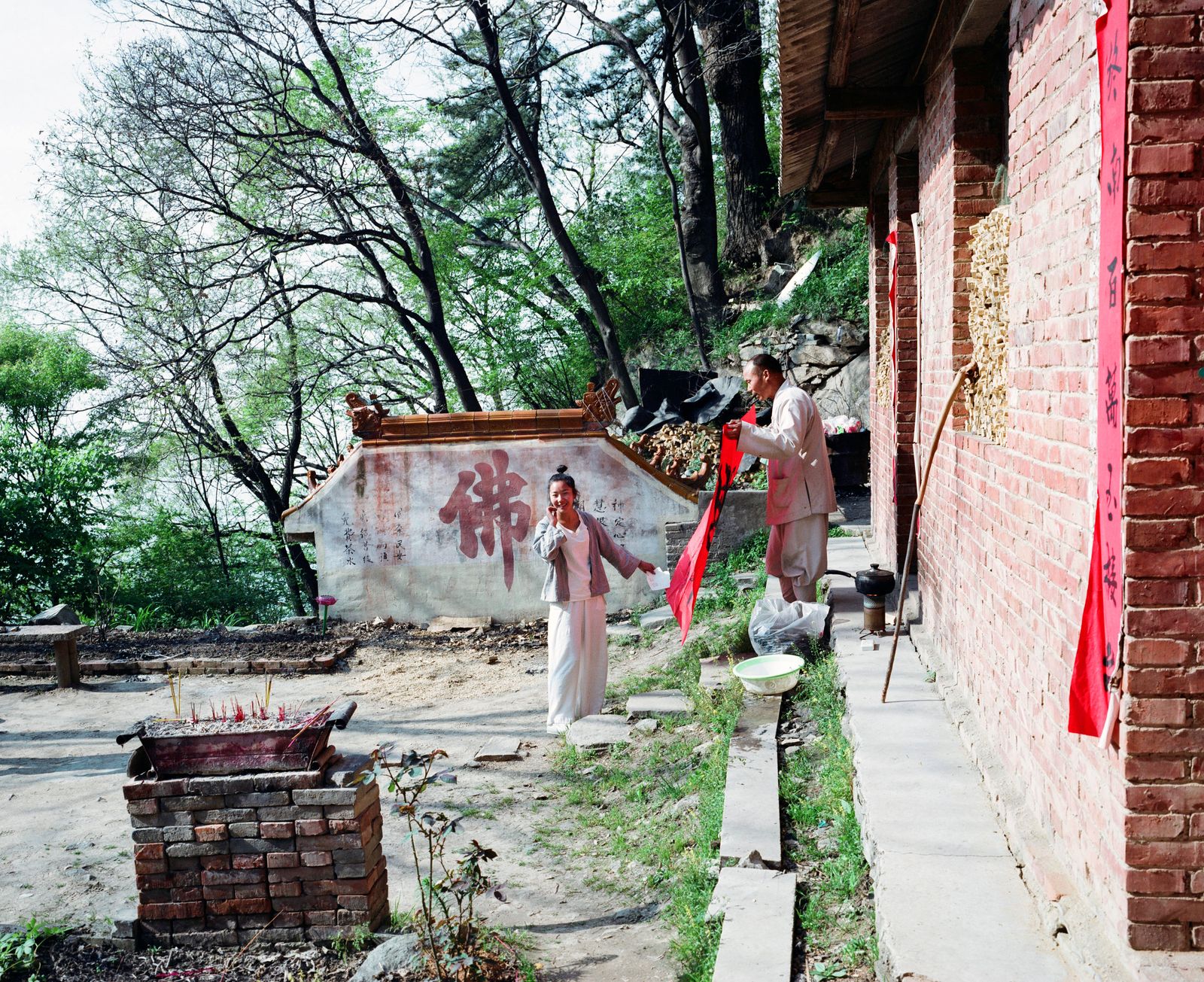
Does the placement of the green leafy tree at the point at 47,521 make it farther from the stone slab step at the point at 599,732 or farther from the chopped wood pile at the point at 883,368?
the chopped wood pile at the point at 883,368

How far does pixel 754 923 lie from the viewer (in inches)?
152

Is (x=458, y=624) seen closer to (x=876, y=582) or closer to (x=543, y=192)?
(x=876, y=582)

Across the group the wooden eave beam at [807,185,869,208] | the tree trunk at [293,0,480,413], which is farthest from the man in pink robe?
the tree trunk at [293,0,480,413]

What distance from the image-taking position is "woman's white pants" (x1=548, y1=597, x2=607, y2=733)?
796 cm

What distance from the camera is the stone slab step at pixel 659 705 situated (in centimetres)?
741

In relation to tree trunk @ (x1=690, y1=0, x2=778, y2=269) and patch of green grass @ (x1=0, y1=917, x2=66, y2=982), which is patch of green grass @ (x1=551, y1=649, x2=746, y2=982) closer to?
patch of green grass @ (x1=0, y1=917, x2=66, y2=982)

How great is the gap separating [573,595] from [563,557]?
12.7 inches

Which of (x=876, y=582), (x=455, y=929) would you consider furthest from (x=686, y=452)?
(x=455, y=929)

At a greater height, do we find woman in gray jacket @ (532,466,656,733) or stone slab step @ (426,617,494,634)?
woman in gray jacket @ (532,466,656,733)

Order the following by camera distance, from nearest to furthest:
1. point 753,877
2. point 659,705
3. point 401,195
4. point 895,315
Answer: point 753,877, point 659,705, point 895,315, point 401,195

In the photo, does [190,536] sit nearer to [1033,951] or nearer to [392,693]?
[392,693]

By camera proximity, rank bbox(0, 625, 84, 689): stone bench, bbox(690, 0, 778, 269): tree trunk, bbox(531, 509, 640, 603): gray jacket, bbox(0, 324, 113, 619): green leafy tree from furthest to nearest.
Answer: bbox(690, 0, 778, 269): tree trunk
bbox(0, 324, 113, 619): green leafy tree
bbox(0, 625, 84, 689): stone bench
bbox(531, 509, 640, 603): gray jacket

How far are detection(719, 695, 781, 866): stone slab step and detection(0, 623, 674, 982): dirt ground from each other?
533mm

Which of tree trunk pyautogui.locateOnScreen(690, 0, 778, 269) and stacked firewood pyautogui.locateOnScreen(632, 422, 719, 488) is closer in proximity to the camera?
stacked firewood pyautogui.locateOnScreen(632, 422, 719, 488)
